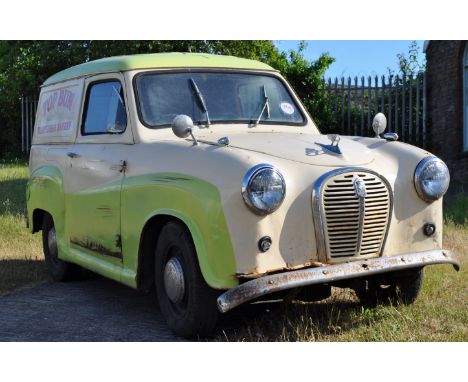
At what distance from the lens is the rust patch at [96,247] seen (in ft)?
16.2

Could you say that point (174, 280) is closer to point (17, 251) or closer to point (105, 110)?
point (105, 110)

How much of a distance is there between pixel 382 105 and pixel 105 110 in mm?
9890

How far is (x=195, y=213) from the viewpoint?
157 inches

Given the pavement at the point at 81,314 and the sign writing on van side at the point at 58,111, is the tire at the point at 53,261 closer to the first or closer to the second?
the pavement at the point at 81,314

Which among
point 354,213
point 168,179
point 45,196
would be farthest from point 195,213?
point 45,196

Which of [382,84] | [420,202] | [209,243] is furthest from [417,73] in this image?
[209,243]

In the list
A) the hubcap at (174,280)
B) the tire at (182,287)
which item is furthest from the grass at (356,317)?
the hubcap at (174,280)

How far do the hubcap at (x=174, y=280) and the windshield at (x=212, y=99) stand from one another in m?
1.15

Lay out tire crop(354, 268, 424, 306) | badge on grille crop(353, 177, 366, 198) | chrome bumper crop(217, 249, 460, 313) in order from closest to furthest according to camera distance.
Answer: chrome bumper crop(217, 249, 460, 313), badge on grille crop(353, 177, 366, 198), tire crop(354, 268, 424, 306)

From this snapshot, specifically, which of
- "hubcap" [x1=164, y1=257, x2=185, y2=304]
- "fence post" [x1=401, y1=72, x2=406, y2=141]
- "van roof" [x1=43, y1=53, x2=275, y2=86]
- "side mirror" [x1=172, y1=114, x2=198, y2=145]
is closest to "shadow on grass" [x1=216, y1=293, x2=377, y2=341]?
"hubcap" [x1=164, y1=257, x2=185, y2=304]

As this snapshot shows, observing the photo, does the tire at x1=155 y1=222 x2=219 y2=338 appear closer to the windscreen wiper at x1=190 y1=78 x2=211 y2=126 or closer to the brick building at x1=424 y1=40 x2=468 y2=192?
the windscreen wiper at x1=190 y1=78 x2=211 y2=126

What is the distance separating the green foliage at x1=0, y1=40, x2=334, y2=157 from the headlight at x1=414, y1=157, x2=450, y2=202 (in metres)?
10.9

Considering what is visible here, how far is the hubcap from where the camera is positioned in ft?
13.7

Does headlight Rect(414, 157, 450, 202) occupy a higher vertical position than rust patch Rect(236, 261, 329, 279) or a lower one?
higher
